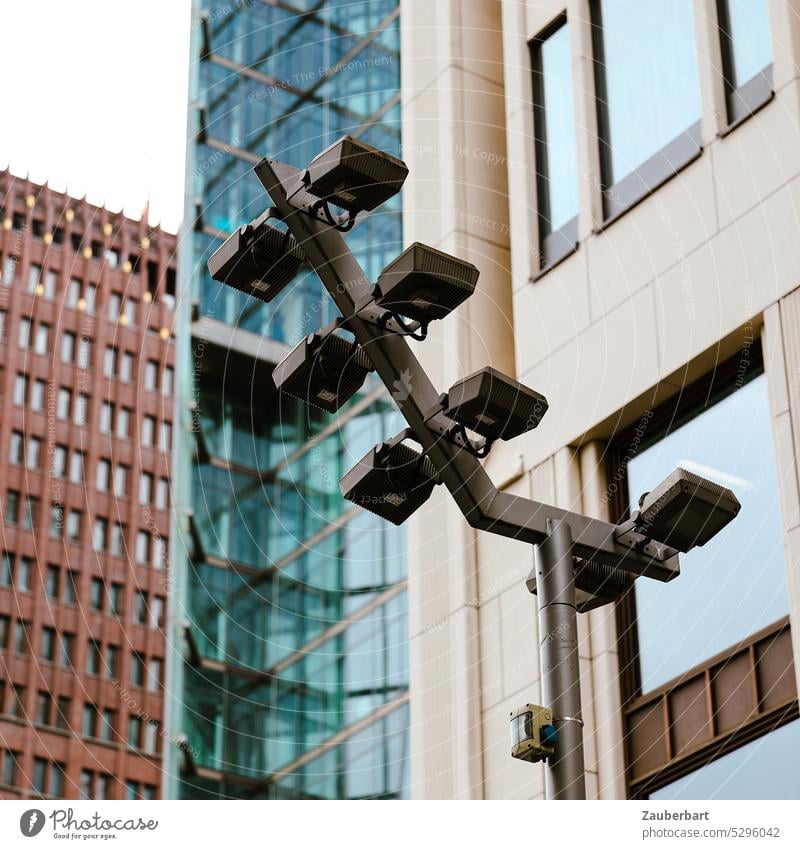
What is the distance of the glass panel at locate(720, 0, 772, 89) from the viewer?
1769cm

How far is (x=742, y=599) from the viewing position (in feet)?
53.2

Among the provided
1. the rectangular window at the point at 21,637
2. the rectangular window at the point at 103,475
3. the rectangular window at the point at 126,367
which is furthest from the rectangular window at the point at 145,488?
the rectangular window at the point at 21,637

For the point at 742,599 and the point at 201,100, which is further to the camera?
the point at 201,100

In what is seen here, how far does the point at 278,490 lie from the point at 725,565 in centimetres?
2312

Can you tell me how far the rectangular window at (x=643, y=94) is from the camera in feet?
61.4

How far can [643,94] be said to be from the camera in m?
19.5

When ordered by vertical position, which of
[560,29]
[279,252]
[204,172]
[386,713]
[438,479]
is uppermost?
[204,172]

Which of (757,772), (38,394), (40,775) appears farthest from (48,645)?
(757,772)

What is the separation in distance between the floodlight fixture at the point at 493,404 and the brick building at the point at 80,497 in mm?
82843

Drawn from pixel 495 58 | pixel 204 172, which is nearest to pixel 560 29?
pixel 495 58

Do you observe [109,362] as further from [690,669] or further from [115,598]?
[690,669]

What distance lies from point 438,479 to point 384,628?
76.9ft

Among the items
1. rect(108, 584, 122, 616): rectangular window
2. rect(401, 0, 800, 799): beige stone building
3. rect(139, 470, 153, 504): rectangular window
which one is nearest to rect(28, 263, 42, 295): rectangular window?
rect(139, 470, 153, 504): rectangular window
